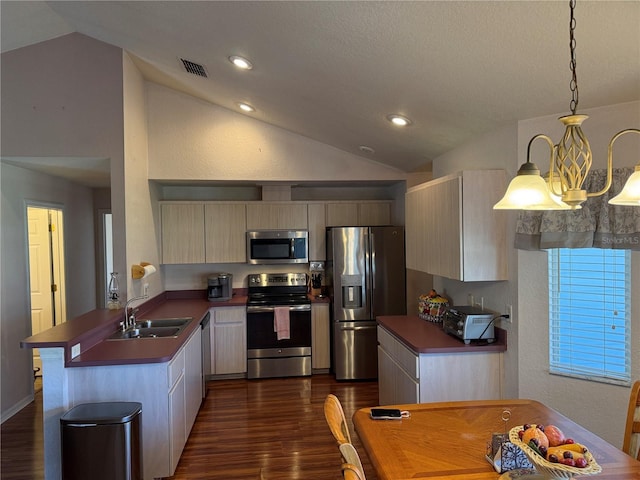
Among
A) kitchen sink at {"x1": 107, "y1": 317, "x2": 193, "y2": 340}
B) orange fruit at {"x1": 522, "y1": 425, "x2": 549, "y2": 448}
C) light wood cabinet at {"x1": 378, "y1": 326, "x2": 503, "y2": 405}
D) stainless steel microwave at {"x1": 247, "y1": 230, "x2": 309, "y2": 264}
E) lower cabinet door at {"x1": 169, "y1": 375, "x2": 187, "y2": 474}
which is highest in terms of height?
stainless steel microwave at {"x1": 247, "y1": 230, "x2": 309, "y2": 264}

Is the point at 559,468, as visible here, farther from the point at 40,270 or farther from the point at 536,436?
the point at 40,270

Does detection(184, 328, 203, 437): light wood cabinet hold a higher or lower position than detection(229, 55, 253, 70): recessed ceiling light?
lower

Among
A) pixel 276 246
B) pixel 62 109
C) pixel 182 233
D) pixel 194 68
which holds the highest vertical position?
pixel 194 68

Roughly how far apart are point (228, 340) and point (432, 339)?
2547 mm

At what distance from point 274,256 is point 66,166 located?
89.6 inches

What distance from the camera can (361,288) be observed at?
462 centimetres

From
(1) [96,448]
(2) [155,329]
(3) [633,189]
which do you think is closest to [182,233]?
(2) [155,329]

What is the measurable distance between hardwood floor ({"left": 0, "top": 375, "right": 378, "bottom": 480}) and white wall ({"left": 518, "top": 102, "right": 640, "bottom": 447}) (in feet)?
4.22

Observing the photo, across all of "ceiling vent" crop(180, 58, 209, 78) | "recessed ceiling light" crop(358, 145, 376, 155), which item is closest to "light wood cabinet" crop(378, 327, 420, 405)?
"recessed ceiling light" crop(358, 145, 376, 155)

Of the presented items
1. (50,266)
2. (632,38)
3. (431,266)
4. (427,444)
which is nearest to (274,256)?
(431,266)

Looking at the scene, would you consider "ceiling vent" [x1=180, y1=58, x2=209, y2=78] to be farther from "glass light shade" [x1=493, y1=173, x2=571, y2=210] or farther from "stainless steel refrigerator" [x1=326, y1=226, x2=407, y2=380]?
"glass light shade" [x1=493, y1=173, x2=571, y2=210]

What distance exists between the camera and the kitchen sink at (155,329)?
327 cm

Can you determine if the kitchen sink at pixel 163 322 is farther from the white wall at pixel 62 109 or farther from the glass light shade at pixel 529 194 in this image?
the glass light shade at pixel 529 194

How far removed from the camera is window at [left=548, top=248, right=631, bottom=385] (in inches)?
96.3
